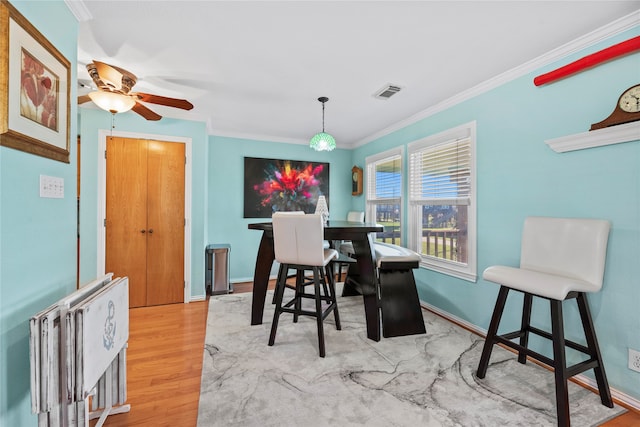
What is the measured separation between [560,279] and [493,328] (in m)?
0.52

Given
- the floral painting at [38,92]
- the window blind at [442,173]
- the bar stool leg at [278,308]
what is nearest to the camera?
the floral painting at [38,92]

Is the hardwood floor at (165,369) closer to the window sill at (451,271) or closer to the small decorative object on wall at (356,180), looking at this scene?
the window sill at (451,271)

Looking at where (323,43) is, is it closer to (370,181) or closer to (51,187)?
(51,187)

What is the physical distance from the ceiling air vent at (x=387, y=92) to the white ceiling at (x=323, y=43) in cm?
8

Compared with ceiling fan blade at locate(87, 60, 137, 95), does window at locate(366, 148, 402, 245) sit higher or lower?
lower

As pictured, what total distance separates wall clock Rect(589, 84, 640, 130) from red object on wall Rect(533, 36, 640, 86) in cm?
23

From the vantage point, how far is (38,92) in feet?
4.15

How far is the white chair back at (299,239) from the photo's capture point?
226 centimetres

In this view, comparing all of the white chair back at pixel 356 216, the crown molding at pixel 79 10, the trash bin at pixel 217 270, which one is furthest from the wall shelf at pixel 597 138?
the trash bin at pixel 217 270

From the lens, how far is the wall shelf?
1.69 metres

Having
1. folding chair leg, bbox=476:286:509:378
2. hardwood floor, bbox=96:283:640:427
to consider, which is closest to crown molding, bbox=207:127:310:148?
hardwood floor, bbox=96:283:640:427

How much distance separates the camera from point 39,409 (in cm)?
106

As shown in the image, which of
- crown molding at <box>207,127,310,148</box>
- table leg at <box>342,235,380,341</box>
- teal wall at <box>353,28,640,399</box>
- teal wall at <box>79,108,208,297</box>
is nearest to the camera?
teal wall at <box>353,28,640,399</box>

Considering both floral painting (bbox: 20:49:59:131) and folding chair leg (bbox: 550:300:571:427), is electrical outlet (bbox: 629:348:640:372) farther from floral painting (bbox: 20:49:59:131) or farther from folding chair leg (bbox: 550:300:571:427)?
floral painting (bbox: 20:49:59:131)
